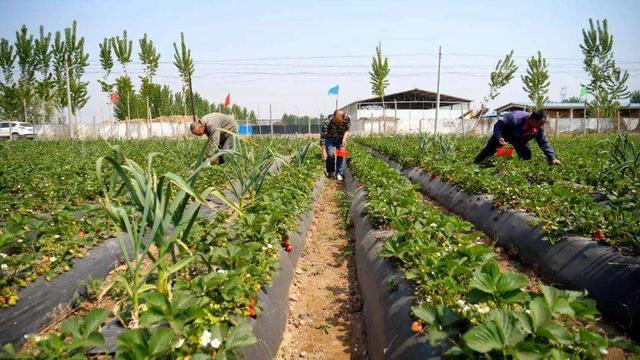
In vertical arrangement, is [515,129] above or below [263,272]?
above

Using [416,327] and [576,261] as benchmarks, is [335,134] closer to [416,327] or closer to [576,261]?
[576,261]

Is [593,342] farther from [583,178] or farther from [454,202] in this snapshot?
[583,178]

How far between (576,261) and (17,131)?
1181 inches

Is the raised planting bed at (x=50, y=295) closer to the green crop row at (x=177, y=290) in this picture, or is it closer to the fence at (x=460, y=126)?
the green crop row at (x=177, y=290)

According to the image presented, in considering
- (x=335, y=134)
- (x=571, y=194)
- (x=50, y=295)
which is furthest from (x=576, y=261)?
(x=335, y=134)

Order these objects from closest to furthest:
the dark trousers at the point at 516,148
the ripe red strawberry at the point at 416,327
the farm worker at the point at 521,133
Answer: the ripe red strawberry at the point at 416,327 < the farm worker at the point at 521,133 < the dark trousers at the point at 516,148

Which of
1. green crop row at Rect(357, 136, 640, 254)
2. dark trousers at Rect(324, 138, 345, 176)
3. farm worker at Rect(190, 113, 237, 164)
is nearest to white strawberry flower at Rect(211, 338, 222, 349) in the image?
green crop row at Rect(357, 136, 640, 254)

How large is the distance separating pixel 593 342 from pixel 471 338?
1.34 ft

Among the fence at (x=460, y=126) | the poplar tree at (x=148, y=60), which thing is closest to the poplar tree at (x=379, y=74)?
the fence at (x=460, y=126)

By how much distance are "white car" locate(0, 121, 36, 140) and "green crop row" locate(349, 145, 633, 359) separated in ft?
94.5

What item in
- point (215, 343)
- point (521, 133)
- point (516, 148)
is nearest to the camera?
point (215, 343)

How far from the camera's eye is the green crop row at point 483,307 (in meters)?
1.22

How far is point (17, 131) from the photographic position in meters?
23.8

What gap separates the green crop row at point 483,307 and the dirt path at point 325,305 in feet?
1.82
